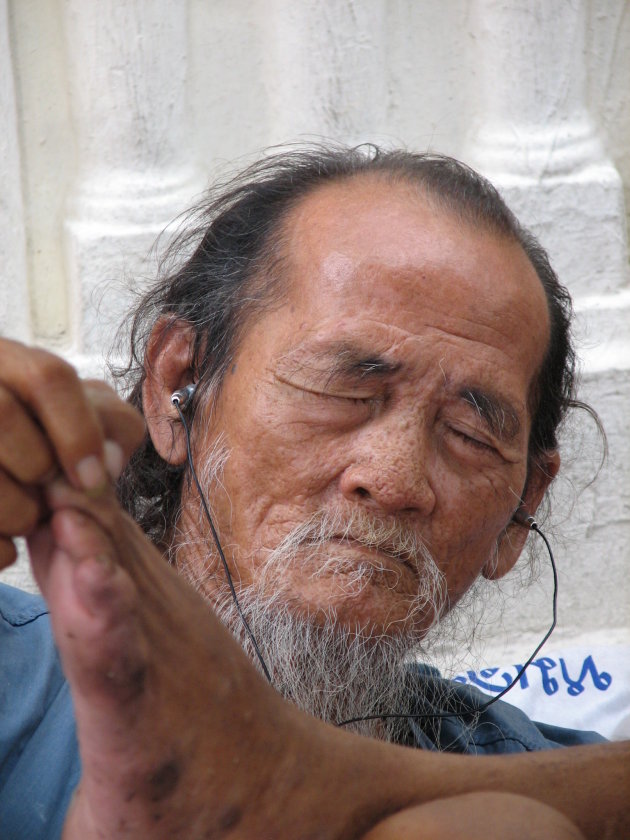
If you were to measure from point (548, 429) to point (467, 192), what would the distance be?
54 centimetres

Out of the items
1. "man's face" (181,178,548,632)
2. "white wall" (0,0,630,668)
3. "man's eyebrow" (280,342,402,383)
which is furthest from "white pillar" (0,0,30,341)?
"man's eyebrow" (280,342,402,383)

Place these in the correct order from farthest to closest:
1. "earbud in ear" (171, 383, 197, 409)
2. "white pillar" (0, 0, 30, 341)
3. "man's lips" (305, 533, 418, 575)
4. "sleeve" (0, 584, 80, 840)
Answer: "white pillar" (0, 0, 30, 341) < "earbud in ear" (171, 383, 197, 409) < "man's lips" (305, 533, 418, 575) < "sleeve" (0, 584, 80, 840)

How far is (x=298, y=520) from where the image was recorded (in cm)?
169

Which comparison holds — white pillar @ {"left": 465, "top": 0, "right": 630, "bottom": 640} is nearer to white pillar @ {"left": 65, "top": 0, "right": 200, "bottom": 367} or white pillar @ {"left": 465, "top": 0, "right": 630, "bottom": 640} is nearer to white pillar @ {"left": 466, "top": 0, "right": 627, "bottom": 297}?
white pillar @ {"left": 466, "top": 0, "right": 627, "bottom": 297}

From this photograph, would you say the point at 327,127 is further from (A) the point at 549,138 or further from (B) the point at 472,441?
(B) the point at 472,441

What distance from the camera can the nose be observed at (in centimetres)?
162

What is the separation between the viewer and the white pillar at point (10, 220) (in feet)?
8.58

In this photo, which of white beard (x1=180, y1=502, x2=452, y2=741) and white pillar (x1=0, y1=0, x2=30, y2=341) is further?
white pillar (x1=0, y1=0, x2=30, y2=341)

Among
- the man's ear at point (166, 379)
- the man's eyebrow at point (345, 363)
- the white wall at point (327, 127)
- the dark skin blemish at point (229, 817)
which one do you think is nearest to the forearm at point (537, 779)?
the dark skin blemish at point (229, 817)

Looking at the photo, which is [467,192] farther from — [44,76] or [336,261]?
[44,76]

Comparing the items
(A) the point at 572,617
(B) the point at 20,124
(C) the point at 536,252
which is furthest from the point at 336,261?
(A) the point at 572,617

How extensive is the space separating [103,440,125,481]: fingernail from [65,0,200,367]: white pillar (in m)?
1.78

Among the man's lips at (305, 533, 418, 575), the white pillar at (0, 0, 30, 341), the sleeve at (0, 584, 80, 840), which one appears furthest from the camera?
the white pillar at (0, 0, 30, 341)

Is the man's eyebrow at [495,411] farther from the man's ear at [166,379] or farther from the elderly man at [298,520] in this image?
the man's ear at [166,379]
